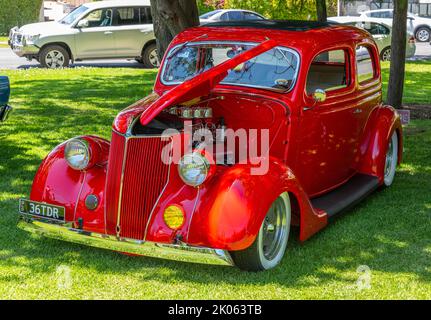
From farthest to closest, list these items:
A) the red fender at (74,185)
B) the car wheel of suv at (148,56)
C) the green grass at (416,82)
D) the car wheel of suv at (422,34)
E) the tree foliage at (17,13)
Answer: the tree foliage at (17,13)
the car wheel of suv at (422,34)
the car wheel of suv at (148,56)
the green grass at (416,82)
the red fender at (74,185)

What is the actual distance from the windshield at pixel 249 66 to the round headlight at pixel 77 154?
126 centimetres

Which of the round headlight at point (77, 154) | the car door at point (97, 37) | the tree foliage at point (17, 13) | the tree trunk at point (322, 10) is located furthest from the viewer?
the tree foliage at point (17, 13)

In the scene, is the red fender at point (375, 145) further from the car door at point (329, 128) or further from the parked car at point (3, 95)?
the parked car at point (3, 95)

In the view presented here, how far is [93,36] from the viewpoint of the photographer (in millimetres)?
18469

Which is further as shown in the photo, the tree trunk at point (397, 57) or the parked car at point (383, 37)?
the parked car at point (383, 37)

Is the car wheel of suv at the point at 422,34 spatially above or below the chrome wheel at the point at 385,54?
below

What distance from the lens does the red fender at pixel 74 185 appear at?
17.6 feet

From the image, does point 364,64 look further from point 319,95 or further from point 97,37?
point 97,37

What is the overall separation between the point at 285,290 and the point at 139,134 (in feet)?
5.01

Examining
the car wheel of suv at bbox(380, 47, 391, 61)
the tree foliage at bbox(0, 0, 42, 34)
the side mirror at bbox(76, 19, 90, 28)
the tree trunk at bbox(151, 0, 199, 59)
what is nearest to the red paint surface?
the tree trunk at bbox(151, 0, 199, 59)

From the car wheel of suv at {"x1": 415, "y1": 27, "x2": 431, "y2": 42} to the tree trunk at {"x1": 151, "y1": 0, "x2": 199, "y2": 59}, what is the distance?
23497 mm

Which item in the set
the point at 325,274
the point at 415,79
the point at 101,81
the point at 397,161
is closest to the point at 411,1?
the point at 415,79

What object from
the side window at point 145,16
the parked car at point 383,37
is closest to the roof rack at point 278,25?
the side window at point 145,16

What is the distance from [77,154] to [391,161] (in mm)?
3644
